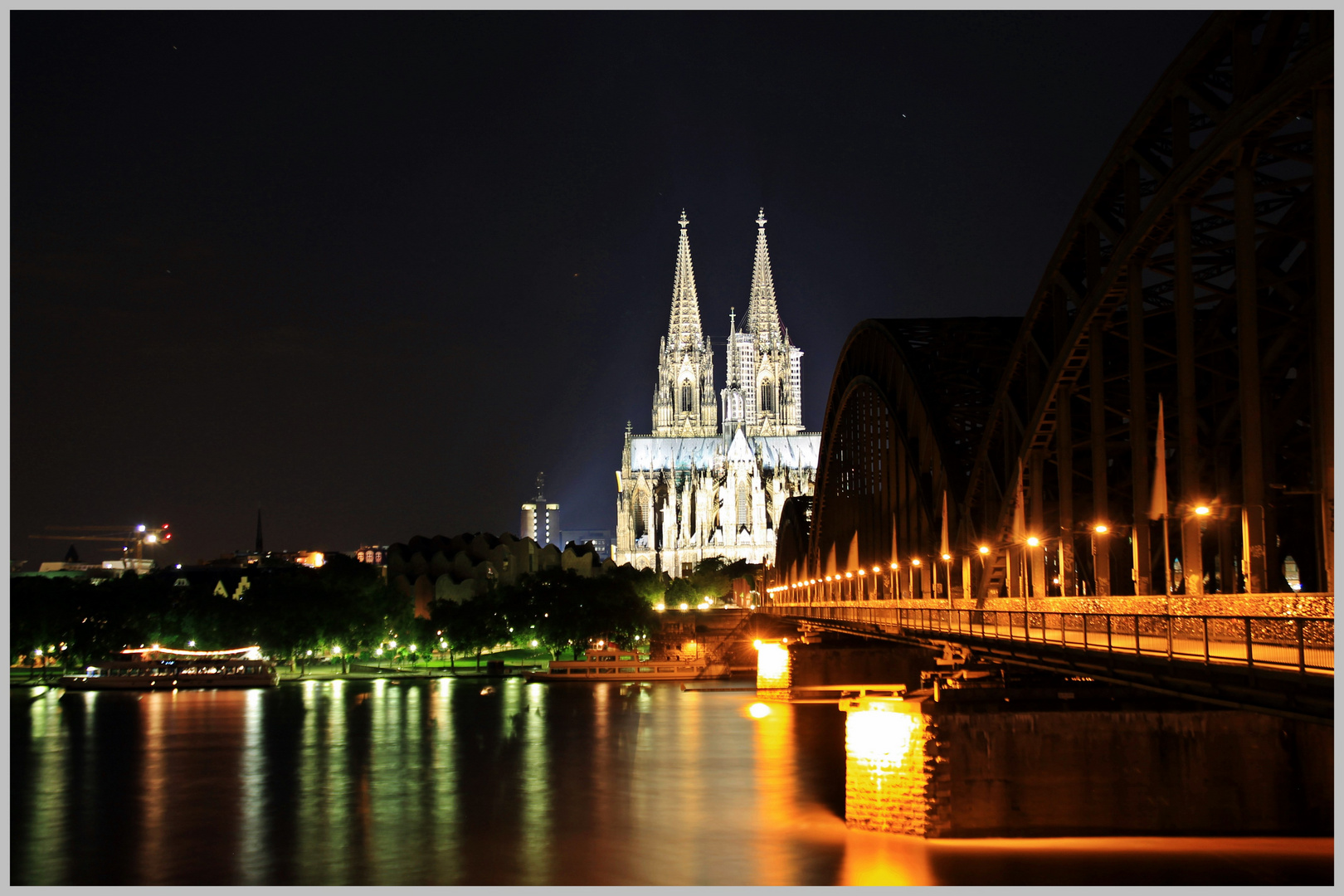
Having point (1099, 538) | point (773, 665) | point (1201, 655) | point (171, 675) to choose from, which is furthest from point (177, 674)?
point (1201, 655)

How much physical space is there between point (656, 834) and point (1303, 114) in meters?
25.9

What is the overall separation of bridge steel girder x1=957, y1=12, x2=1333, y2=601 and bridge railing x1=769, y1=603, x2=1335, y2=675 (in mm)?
1820

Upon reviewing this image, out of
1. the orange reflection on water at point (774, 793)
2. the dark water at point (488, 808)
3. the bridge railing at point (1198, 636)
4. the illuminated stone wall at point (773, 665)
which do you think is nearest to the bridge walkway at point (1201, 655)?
the bridge railing at point (1198, 636)

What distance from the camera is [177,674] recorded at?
322 feet

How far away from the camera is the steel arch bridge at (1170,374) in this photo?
2417cm

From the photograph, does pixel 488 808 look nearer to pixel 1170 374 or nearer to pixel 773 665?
pixel 1170 374

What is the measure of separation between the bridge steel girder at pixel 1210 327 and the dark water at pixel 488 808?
24.9ft

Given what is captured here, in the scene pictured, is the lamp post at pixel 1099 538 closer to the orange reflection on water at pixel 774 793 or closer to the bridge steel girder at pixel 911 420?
the orange reflection on water at pixel 774 793

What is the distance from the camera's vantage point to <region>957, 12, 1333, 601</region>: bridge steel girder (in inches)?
943

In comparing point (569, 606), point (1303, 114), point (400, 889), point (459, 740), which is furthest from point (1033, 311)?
point (569, 606)

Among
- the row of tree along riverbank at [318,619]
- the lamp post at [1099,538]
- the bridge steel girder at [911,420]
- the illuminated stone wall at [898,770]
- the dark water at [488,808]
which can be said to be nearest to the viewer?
the dark water at [488,808]

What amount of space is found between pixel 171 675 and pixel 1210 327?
8165 centimetres

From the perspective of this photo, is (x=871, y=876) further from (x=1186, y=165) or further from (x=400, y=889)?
(x=1186, y=165)

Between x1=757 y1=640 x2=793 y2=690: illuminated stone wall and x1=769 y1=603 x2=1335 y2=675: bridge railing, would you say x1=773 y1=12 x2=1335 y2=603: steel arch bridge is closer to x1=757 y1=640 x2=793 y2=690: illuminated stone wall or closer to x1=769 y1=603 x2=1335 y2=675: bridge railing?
x1=769 y1=603 x2=1335 y2=675: bridge railing
